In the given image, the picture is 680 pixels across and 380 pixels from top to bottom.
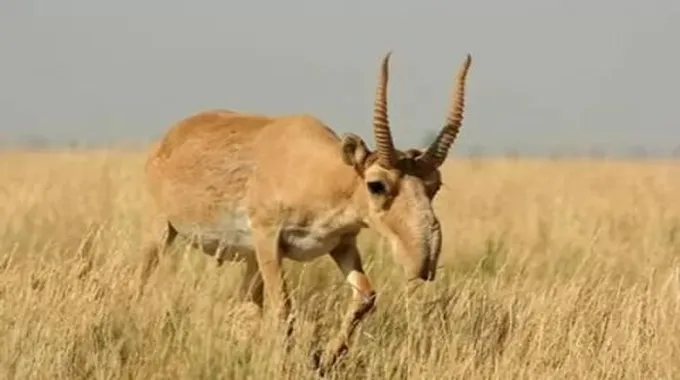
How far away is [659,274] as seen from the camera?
10586 mm

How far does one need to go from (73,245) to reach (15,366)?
5128mm

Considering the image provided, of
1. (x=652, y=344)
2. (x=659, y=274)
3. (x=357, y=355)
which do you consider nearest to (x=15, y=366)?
(x=357, y=355)

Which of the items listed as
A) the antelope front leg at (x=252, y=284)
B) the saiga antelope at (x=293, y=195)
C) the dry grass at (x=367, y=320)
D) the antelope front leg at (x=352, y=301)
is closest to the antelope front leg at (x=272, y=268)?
the saiga antelope at (x=293, y=195)

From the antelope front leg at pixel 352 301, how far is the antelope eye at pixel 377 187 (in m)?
0.69

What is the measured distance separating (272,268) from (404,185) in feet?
3.76

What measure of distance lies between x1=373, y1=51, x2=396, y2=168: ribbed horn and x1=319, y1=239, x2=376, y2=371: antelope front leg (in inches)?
34.6

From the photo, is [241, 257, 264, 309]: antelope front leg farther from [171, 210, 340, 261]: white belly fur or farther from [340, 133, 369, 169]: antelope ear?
[340, 133, 369, 169]: antelope ear

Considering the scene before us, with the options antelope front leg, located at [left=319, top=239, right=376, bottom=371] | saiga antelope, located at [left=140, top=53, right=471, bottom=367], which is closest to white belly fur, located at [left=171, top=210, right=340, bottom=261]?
saiga antelope, located at [left=140, top=53, right=471, bottom=367]

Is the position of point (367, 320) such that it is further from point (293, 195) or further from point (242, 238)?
point (242, 238)

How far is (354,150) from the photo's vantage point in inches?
314

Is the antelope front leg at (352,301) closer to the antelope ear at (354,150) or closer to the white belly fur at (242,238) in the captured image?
the white belly fur at (242,238)

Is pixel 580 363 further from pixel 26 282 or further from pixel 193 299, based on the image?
pixel 26 282

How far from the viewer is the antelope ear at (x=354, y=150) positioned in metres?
7.93

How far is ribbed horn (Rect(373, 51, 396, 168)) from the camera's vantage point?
741 centimetres
